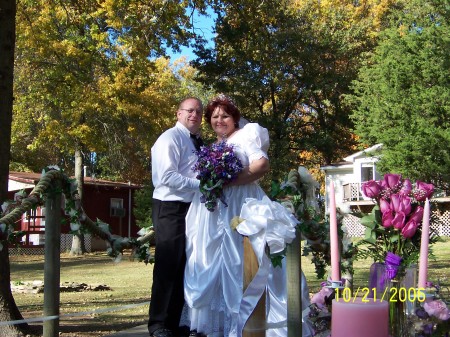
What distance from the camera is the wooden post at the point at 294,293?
2.83 metres

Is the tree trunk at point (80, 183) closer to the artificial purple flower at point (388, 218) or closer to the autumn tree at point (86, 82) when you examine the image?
the autumn tree at point (86, 82)

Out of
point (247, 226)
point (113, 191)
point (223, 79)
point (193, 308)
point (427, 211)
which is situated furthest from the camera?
point (113, 191)

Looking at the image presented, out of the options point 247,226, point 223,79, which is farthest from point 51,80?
point 247,226

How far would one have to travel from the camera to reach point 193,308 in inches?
181

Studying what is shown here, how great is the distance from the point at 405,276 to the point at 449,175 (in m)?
22.2

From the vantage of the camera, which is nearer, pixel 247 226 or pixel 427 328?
pixel 427 328

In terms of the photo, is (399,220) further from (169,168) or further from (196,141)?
(196,141)

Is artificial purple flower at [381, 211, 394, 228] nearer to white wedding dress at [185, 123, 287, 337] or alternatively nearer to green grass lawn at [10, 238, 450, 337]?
green grass lawn at [10, 238, 450, 337]

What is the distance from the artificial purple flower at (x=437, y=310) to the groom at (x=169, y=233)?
2.54m

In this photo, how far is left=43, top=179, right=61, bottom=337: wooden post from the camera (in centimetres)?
414

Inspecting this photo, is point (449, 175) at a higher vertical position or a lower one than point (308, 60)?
lower

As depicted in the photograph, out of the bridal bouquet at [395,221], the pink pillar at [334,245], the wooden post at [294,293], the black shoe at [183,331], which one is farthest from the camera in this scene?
the black shoe at [183,331]

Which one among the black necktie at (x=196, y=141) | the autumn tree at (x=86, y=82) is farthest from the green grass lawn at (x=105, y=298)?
the autumn tree at (x=86, y=82)

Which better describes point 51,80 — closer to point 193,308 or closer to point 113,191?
point 113,191
